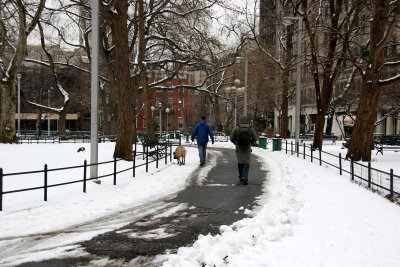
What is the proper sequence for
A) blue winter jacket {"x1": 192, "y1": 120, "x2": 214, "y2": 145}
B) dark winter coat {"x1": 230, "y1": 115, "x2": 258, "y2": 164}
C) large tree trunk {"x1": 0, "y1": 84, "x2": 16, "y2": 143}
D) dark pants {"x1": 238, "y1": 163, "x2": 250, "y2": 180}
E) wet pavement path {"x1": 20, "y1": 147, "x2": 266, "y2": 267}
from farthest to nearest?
large tree trunk {"x1": 0, "y1": 84, "x2": 16, "y2": 143} < blue winter jacket {"x1": 192, "y1": 120, "x2": 214, "y2": 145} < dark pants {"x1": 238, "y1": 163, "x2": 250, "y2": 180} < dark winter coat {"x1": 230, "y1": 115, "x2": 258, "y2": 164} < wet pavement path {"x1": 20, "y1": 147, "x2": 266, "y2": 267}

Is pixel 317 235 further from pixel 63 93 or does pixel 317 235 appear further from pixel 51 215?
pixel 63 93

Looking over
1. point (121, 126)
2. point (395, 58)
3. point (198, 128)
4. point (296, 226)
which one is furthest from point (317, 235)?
point (395, 58)

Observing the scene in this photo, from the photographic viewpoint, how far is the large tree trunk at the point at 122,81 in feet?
52.0

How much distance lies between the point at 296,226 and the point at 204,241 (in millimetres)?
1746

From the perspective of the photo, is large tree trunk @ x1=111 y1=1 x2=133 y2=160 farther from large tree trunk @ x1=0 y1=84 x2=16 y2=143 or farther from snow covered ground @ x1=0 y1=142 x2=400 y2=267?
large tree trunk @ x1=0 y1=84 x2=16 y2=143

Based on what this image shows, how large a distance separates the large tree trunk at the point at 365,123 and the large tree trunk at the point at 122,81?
10.4 metres

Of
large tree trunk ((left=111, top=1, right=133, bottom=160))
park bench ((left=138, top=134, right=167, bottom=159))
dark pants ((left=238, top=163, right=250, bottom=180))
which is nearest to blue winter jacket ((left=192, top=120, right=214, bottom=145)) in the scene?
park bench ((left=138, top=134, right=167, bottom=159))

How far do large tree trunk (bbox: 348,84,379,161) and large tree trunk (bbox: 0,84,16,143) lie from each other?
848 inches

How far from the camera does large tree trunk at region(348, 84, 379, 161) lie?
17.2 metres

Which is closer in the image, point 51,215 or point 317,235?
point 317,235

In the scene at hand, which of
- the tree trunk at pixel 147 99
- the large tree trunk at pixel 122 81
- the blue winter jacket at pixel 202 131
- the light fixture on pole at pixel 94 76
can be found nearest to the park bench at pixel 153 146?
the large tree trunk at pixel 122 81

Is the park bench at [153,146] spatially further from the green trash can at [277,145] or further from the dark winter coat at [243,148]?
the green trash can at [277,145]

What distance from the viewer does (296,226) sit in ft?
20.3

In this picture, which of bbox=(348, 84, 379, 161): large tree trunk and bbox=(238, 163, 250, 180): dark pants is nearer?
bbox=(238, 163, 250, 180): dark pants
